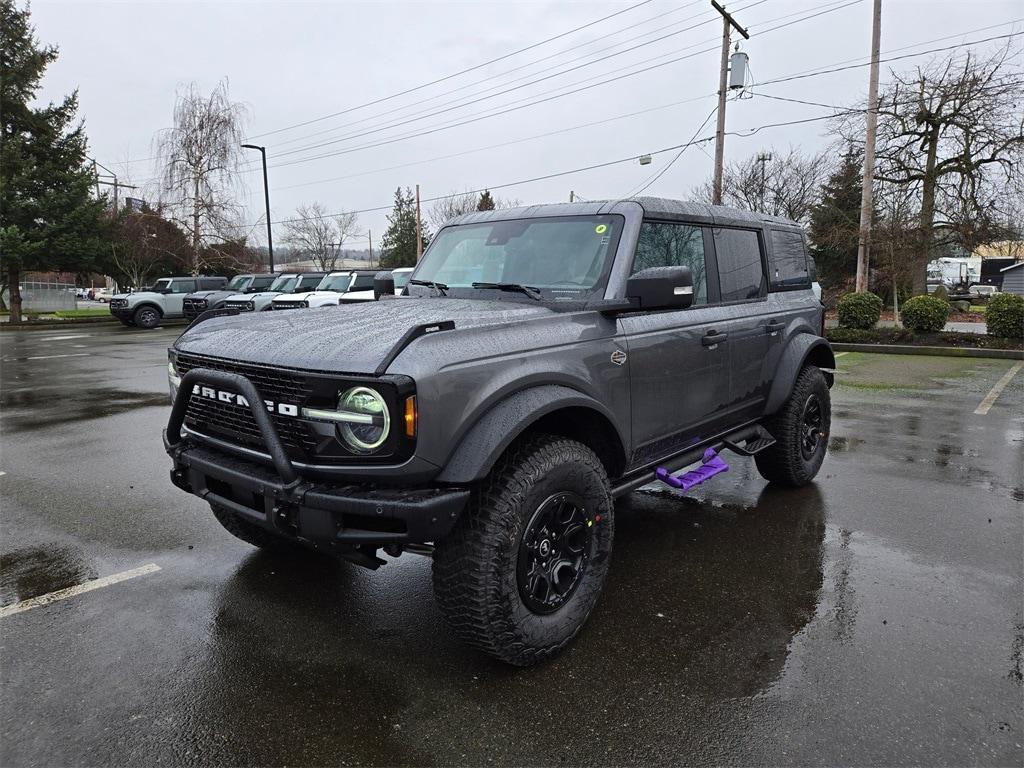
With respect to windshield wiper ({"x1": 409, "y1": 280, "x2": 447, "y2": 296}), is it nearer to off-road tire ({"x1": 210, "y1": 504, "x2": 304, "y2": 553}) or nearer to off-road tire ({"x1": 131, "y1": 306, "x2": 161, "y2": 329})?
off-road tire ({"x1": 210, "y1": 504, "x2": 304, "y2": 553})

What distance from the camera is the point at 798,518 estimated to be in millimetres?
4594

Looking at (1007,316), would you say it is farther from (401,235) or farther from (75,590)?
(401,235)

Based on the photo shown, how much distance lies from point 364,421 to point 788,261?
158 inches

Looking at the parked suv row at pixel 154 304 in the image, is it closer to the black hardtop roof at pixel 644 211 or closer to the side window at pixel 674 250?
the black hardtop roof at pixel 644 211

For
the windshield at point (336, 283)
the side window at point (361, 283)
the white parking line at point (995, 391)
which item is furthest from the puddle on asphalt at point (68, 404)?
the windshield at point (336, 283)

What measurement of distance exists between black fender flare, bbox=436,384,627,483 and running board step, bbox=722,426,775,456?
2104 mm

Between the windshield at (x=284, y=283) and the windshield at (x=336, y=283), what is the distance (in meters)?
2.06

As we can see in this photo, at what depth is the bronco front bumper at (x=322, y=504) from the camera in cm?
240

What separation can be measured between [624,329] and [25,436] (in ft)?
22.8

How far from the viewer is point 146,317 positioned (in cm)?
2453

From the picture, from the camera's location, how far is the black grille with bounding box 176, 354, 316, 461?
2.61m

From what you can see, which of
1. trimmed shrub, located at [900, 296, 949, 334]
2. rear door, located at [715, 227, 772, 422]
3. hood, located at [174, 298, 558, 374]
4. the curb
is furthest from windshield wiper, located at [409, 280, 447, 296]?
trimmed shrub, located at [900, 296, 949, 334]

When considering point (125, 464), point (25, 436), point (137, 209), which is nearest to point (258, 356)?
point (125, 464)

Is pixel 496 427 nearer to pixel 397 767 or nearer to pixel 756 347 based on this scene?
pixel 397 767
